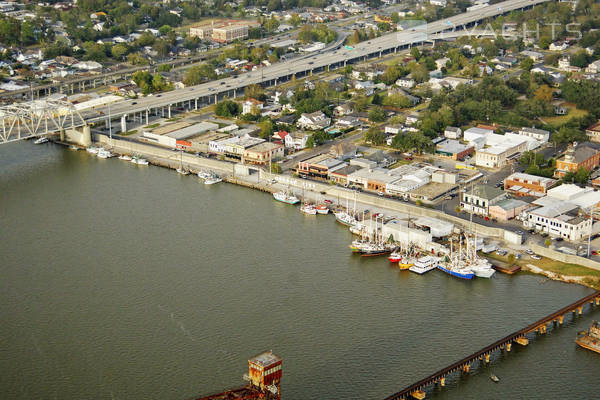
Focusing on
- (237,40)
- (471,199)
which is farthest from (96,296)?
(237,40)

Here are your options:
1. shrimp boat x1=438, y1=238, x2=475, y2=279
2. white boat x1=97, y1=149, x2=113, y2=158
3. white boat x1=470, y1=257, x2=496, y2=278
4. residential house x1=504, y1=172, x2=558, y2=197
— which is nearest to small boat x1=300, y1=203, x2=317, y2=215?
shrimp boat x1=438, y1=238, x2=475, y2=279

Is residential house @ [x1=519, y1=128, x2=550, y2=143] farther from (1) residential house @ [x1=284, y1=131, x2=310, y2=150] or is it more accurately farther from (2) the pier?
(2) the pier

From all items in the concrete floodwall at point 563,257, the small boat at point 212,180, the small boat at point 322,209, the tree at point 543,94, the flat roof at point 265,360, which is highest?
the flat roof at point 265,360

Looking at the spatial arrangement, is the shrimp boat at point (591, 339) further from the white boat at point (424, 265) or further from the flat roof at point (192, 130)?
the flat roof at point (192, 130)

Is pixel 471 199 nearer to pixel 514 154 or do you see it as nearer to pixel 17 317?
pixel 514 154

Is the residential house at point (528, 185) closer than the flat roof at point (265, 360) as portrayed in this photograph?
No

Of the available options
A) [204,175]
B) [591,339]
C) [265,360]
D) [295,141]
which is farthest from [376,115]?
[265,360]

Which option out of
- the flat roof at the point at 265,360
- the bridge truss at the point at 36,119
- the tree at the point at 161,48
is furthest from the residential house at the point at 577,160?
the tree at the point at 161,48
